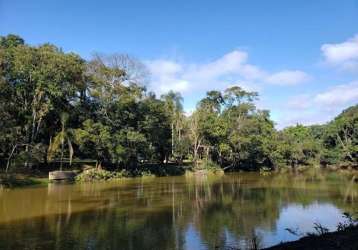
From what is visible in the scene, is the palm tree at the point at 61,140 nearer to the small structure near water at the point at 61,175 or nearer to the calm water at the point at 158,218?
the small structure near water at the point at 61,175

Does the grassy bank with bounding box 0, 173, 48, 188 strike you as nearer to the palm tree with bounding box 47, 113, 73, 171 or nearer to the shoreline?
the palm tree with bounding box 47, 113, 73, 171

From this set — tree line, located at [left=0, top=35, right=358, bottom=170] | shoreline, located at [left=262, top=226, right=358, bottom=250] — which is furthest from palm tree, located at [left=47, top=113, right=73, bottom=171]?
shoreline, located at [left=262, top=226, right=358, bottom=250]

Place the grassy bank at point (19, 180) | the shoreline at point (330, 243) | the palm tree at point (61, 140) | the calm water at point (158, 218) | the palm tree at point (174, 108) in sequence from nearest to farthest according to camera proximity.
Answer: the shoreline at point (330, 243) → the calm water at point (158, 218) → the grassy bank at point (19, 180) → the palm tree at point (61, 140) → the palm tree at point (174, 108)

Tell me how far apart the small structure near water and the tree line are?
1800 millimetres

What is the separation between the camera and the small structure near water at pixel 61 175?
40125mm

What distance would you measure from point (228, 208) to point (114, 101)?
97.5 ft

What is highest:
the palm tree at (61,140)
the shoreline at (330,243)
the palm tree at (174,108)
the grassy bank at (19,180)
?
the palm tree at (174,108)

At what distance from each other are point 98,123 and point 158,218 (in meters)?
28.5

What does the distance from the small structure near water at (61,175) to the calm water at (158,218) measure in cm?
859

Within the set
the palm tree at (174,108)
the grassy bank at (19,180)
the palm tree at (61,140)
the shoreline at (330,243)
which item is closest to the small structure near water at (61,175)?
the grassy bank at (19,180)

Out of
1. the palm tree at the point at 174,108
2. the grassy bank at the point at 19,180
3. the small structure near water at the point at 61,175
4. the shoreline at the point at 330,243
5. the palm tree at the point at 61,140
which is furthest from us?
the palm tree at the point at 174,108

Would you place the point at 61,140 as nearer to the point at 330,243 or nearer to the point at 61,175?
the point at 61,175

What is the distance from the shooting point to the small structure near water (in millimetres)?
40125

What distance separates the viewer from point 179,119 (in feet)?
211
